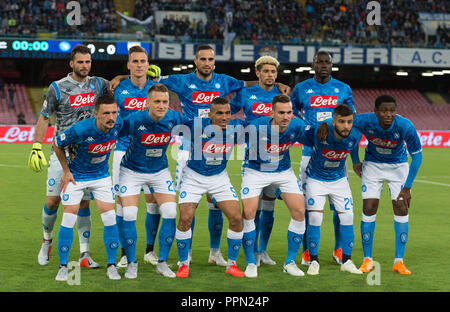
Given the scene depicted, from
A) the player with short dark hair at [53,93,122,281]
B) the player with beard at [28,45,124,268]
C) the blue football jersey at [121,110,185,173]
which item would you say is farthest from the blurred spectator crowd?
the player with short dark hair at [53,93,122,281]

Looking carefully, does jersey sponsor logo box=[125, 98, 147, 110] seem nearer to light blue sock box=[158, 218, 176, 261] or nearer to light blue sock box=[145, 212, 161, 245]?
light blue sock box=[145, 212, 161, 245]

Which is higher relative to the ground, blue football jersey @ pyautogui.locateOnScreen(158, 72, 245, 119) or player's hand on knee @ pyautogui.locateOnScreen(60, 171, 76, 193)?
blue football jersey @ pyautogui.locateOnScreen(158, 72, 245, 119)

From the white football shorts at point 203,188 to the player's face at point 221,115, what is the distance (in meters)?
0.56

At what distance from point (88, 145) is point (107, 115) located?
0.38 meters

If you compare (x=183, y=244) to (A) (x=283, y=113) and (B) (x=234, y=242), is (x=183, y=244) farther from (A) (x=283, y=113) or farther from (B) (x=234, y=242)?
(A) (x=283, y=113)

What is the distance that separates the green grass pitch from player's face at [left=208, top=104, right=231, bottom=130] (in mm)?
1592

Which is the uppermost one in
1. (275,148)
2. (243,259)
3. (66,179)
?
(275,148)

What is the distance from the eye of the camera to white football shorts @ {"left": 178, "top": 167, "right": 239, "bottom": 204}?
266 inches

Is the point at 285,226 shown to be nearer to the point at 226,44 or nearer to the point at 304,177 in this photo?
the point at 304,177

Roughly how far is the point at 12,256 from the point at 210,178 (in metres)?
2.65

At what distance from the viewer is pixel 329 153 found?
6.98 metres

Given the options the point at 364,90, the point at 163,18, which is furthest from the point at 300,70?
the point at 163,18

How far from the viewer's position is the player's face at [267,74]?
7.32 meters

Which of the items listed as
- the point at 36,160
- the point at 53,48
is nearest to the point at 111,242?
the point at 36,160
